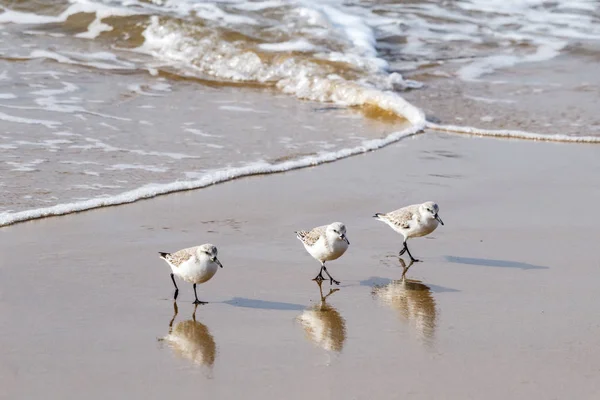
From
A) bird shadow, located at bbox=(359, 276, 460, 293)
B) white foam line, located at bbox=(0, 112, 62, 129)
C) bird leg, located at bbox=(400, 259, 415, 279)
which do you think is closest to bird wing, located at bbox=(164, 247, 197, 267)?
bird shadow, located at bbox=(359, 276, 460, 293)

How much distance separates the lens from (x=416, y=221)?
290 inches

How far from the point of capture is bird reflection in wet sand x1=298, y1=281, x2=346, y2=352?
224 inches

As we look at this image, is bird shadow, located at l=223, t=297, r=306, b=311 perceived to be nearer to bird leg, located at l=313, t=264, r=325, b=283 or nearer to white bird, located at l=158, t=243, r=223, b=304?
white bird, located at l=158, t=243, r=223, b=304

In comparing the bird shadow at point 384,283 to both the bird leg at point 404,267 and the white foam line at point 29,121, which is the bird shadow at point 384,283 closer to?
the bird leg at point 404,267

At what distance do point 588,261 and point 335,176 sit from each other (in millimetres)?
3148

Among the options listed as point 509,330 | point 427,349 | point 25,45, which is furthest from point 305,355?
point 25,45

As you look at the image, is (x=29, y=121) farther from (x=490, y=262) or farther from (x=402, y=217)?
(x=490, y=262)

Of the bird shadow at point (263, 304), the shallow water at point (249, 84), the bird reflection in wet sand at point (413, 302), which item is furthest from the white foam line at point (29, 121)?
the bird reflection in wet sand at point (413, 302)

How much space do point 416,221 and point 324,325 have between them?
1640 mm

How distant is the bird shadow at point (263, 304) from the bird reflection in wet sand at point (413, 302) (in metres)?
0.58

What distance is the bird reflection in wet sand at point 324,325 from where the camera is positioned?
224 inches

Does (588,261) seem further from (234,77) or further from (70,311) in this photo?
(234,77)

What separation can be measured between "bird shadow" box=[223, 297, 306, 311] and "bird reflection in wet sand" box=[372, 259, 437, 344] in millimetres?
582

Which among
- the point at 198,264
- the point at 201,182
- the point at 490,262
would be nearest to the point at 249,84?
the point at 201,182
